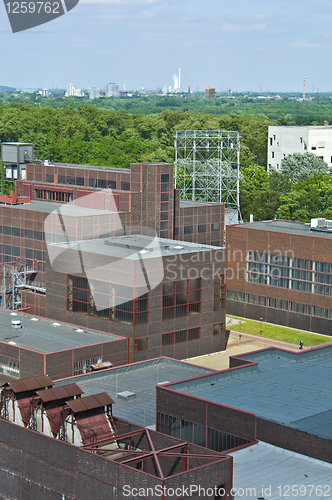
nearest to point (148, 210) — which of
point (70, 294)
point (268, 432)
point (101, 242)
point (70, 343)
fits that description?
point (101, 242)

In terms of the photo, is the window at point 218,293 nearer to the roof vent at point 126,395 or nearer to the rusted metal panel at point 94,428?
the roof vent at point 126,395

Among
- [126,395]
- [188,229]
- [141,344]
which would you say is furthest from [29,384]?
[188,229]

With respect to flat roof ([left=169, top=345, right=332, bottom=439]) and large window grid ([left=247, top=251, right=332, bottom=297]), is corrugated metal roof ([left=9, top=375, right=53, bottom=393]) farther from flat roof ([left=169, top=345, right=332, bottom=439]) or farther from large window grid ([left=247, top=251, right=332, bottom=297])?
large window grid ([left=247, top=251, right=332, bottom=297])

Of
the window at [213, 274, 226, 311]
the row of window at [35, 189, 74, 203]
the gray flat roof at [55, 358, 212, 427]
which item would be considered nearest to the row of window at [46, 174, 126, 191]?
the row of window at [35, 189, 74, 203]

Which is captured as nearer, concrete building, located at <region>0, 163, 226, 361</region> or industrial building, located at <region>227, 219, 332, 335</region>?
concrete building, located at <region>0, 163, 226, 361</region>

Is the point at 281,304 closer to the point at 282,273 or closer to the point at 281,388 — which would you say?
the point at 282,273

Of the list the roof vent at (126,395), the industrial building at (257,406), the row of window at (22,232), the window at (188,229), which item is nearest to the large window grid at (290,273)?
the window at (188,229)

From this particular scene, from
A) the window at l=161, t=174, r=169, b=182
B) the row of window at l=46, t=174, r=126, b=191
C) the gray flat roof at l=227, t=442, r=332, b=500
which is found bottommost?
the gray flat roof at l=227, t=442, r=332, b=500
